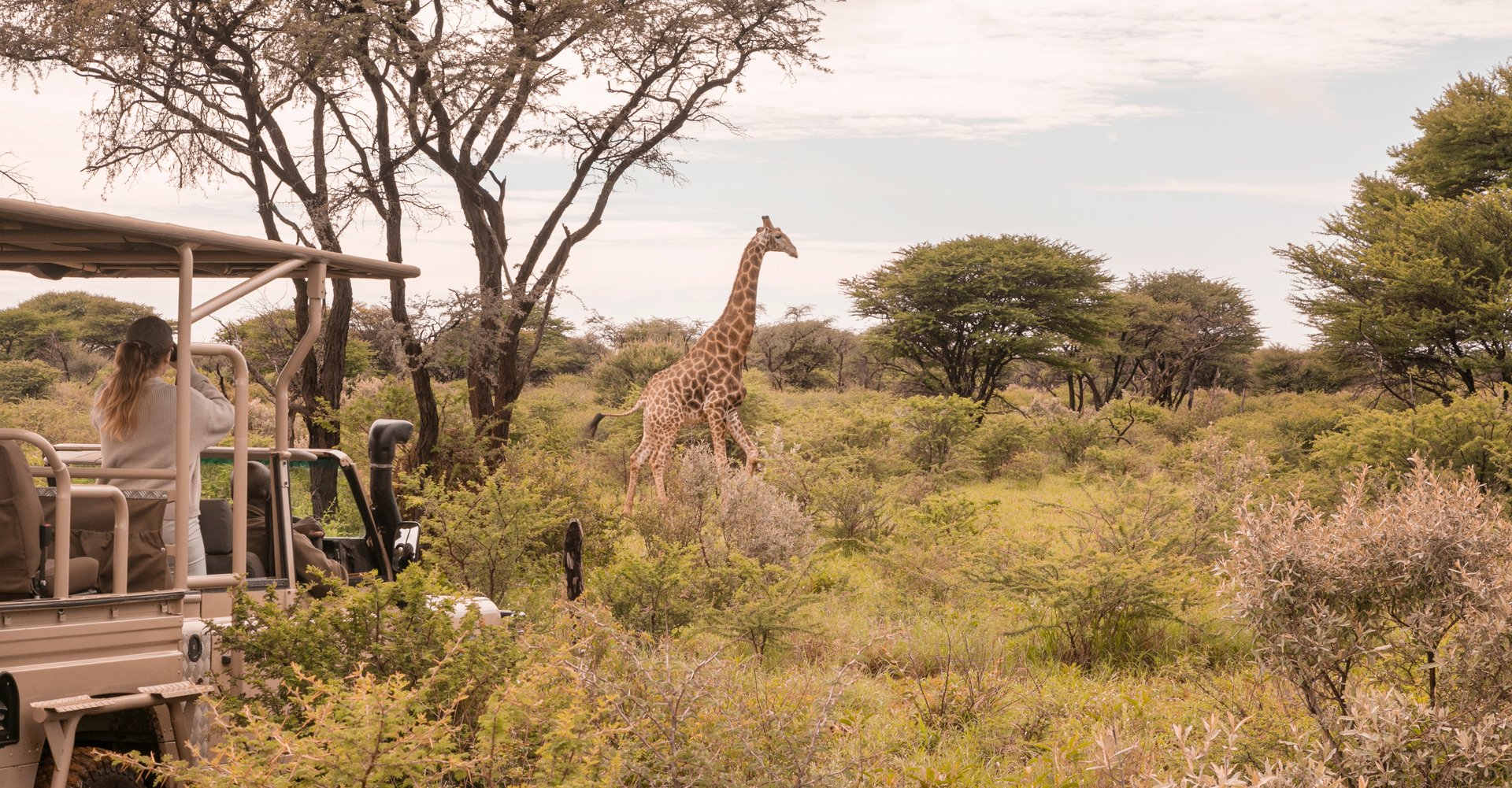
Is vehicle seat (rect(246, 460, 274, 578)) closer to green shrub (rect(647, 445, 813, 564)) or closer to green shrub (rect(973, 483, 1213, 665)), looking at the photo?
green shrub (rect(647, 445, 813, 564))

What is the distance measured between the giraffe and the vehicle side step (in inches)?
310

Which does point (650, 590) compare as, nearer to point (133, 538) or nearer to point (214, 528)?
point (214, 528)

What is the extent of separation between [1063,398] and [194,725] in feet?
115

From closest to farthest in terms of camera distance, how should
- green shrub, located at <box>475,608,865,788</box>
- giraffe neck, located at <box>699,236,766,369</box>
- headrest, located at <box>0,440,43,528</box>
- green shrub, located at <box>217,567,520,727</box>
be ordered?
green shrub, located at <box>475,608,865,788</box> < headrest, located at <box>0,440,43,528</box> < green shrub, located at <box>217,567,520,727</box> < giraffe neck, located at <box>699,236,766,369</box>

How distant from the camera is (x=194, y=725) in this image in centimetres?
358

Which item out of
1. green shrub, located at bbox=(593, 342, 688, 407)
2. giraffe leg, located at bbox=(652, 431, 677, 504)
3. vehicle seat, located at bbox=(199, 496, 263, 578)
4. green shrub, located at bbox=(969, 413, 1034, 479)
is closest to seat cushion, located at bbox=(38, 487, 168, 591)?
vehicle seat, located at bbox=(199, 496, 263, 578)

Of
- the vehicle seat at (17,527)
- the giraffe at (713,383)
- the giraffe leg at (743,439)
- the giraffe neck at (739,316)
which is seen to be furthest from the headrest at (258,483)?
the giraffe neck at (739,316)

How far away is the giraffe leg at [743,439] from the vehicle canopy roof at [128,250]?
243 inches

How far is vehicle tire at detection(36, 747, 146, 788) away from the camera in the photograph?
3.28m

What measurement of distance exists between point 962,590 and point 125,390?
5452 mm

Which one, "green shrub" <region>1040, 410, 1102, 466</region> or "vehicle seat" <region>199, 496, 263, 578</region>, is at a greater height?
"vehicle seat" <region>199, 496, 263, 578</region>

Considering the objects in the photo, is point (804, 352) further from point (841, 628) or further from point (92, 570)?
point (92, 570)

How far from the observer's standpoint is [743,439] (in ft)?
37.9

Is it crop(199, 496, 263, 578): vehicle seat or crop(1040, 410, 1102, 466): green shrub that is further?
crop(1040, 410, 1102, 466): green shrub
